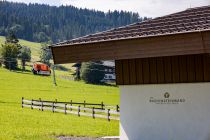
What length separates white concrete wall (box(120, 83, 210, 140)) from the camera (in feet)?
45.8

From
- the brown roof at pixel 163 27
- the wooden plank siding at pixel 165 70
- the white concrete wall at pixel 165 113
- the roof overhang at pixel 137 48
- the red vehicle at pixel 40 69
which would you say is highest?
the red vehicle at pixel 40 69

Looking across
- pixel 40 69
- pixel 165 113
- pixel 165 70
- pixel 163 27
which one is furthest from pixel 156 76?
pixel 40 69

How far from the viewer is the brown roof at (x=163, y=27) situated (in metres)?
12.1

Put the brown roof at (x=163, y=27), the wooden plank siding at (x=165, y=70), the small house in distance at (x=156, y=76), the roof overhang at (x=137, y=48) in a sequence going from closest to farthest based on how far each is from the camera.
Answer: the roof overhang at (x=137, y=48), the brown roof at (x=163, y=27), the small house in distance at (x=156, y=76), the wooden plank siding at (x=165, y=70)

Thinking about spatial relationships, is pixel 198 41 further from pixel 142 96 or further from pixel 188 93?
pixel 142 96

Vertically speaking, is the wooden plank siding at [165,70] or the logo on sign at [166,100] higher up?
the wooden plank siding at [165,70]

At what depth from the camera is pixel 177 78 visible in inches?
564

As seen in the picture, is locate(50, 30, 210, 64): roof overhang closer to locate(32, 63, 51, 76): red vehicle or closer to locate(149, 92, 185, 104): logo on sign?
locate(149, 92, 185, 104): logo on sign

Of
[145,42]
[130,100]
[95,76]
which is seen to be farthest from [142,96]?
[95,76]

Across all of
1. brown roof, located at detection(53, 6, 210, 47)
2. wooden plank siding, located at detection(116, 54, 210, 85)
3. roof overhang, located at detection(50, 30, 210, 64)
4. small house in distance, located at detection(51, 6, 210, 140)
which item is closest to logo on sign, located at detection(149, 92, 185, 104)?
small house in distance, located at detection(51, 6, 210, 140)

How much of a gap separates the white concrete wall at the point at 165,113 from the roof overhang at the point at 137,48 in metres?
2.54

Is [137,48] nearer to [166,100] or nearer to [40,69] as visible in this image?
[166,100]

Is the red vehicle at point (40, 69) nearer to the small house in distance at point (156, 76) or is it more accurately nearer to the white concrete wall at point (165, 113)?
the white concrete wall at point (165, 113)

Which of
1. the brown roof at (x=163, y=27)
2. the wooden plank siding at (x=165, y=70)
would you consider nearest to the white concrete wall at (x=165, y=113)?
the wooden plank siding at (x=165, y=70)
